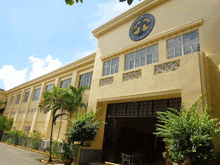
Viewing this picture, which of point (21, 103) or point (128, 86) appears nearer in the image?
point (128, 86)

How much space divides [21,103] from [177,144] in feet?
90.2

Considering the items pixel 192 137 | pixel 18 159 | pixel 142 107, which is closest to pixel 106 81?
pixel 142 107

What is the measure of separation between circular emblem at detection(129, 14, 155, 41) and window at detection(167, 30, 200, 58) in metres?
1.82

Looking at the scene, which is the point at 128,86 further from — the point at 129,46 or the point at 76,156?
the point at 76,156

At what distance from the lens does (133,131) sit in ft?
44.0

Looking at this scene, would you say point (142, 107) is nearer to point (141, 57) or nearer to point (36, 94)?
point (141, 57)

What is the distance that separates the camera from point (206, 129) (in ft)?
17.7

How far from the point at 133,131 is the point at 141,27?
792cm

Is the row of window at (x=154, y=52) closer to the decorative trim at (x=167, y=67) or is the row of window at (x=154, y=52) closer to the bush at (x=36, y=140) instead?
the decorative trim at (x=167, y=67)

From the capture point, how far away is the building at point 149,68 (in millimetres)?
7652

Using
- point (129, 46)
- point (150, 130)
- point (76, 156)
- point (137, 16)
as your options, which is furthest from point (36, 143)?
point (137, 16)

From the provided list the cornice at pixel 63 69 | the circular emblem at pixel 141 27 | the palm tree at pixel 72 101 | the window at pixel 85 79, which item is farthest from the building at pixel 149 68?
the window at pixel 85 79

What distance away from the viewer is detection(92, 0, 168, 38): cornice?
36.2 feet

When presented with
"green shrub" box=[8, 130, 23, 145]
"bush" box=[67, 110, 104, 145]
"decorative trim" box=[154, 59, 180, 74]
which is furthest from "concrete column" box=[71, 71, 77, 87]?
"decorative trim" box=[154, 59, 180, 74]
